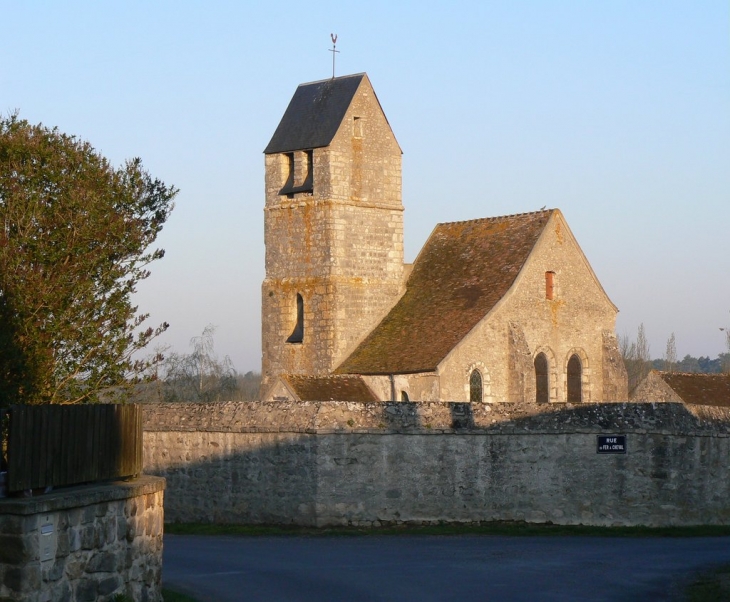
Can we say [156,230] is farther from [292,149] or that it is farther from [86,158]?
[292,149]

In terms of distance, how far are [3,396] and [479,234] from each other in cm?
2725

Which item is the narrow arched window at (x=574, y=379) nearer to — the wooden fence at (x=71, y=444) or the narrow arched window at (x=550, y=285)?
the narrow arched window at (x=550, y=285)

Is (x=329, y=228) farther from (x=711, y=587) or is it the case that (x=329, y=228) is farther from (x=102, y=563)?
(x=102, y=563)

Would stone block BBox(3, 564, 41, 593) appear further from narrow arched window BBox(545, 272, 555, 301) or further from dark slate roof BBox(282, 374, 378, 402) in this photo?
narrow arched window BBox(545, 272, 555, 301)

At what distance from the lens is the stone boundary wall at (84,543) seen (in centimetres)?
998

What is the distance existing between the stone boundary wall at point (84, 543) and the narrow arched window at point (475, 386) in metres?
22.9

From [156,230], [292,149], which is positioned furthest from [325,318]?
[156,230]

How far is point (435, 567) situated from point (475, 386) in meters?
19.3

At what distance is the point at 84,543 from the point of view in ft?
36.0

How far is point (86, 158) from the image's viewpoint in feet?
56.9

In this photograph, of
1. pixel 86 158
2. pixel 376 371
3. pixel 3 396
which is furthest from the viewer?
pixel 376 371

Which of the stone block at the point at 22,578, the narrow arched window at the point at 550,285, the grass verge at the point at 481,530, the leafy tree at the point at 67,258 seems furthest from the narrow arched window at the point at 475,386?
the stone block at the point at 22,578

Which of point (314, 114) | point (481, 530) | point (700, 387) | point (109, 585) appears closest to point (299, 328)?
point (314, 114)

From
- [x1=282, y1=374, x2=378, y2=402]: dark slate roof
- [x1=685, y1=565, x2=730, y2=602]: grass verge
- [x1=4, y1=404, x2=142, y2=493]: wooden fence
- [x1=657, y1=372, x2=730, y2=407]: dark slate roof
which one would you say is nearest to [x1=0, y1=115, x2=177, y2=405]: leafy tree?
[x1=4, y1=404, x2=142, y2=493]: wooden fence
